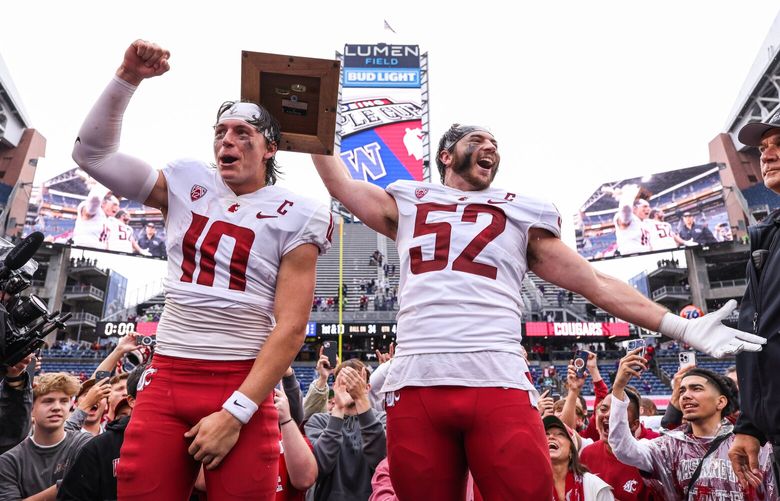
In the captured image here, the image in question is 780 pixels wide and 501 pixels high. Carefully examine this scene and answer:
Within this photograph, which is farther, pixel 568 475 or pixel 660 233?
pixel 660 233

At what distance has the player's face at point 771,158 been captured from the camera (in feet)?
8.54

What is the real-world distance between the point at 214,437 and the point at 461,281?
111 centimetres

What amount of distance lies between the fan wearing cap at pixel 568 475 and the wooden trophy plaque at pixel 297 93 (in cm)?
284

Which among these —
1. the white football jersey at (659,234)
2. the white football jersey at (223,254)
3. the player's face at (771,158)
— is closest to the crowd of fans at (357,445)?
the white football jersey at (223,254)

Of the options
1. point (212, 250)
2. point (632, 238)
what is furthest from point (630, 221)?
point (212, 250)

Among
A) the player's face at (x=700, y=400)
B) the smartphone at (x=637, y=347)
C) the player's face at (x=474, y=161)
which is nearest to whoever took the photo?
the player's face at (x=474, y=161)

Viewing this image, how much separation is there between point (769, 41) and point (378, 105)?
26073 millimetres

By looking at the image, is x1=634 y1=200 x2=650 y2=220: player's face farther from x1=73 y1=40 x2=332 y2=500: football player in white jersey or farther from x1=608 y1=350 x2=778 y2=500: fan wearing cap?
x1=73 y1=40 x2=332 y2=500: football player in white jersey

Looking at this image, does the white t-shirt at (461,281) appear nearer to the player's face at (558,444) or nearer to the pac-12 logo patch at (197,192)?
the pac-12 logo patch at (197,192)

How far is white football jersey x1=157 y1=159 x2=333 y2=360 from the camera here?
6.25 ft

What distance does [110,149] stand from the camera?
2.01 meters

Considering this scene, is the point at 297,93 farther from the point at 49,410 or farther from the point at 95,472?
the point at 49,410

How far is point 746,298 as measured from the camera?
2.63 m

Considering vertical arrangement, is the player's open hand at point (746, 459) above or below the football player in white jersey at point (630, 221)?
below
